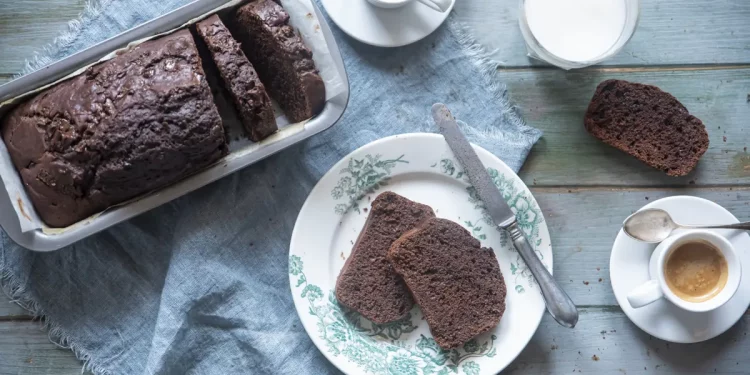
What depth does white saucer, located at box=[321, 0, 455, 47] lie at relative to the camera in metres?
2.46

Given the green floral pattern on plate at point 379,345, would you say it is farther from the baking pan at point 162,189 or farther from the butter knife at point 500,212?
the baking pan at point 162,189

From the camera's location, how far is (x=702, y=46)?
2.59 m

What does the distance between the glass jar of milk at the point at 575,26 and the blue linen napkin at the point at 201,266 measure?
1.23 feet

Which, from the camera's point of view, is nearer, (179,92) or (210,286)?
(179,92)

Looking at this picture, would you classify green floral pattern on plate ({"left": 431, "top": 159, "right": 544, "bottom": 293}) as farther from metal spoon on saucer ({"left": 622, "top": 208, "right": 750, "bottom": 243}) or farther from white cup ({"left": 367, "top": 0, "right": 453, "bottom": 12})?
white cup ({"left": 367, "top": 0, "right": 453, "bottom": 12})

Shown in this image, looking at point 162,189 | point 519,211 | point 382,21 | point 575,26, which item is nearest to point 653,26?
point 575,26

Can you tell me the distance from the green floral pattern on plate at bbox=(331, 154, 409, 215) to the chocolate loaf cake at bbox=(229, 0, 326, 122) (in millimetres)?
267

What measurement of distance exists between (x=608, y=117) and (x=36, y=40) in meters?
2.20

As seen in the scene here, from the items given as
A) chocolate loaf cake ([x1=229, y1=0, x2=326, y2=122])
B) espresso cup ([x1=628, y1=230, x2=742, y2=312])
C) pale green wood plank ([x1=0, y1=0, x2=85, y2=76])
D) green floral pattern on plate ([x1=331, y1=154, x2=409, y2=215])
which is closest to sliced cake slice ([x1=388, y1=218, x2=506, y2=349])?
green floral pattern on plate ([x1=331, y1=154, x2=409, y2=215])

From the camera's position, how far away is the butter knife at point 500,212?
2.37 m

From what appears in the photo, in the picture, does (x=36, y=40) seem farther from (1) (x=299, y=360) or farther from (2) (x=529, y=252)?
(2) (x=529, y=252)

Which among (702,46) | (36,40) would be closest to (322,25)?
(36,40)

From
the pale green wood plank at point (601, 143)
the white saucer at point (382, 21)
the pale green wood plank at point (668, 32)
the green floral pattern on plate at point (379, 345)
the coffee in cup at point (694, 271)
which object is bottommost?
the green floral pattern on plate at point (379, 345)

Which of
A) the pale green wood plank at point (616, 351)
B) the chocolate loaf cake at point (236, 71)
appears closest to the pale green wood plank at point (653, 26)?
the chocolate loaf cake at point (236, 71)
